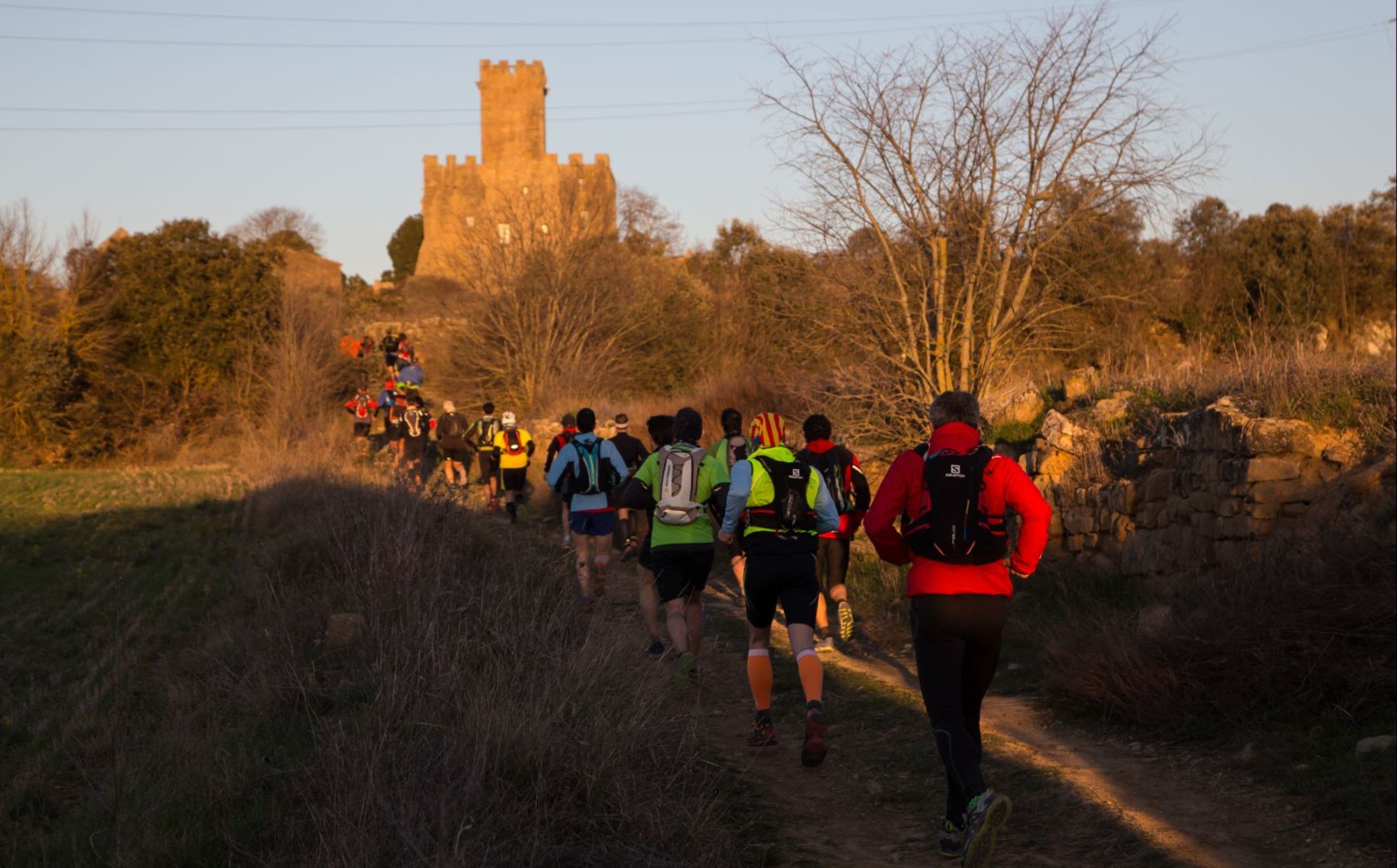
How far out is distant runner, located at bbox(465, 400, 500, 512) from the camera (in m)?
19.9

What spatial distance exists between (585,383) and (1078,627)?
25486 mm

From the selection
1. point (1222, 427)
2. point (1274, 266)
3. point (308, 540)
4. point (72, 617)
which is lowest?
point (72, 617)

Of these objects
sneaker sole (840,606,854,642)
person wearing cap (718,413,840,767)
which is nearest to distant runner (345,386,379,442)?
sneaker sole (840,606,854,642)

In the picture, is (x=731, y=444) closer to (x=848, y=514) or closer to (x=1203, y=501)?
(x=848, y=514)

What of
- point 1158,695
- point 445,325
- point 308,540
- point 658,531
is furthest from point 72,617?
point 445,325

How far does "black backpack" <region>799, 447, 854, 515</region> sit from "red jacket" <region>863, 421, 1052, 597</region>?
4.25 metres

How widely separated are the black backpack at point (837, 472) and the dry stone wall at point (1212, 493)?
8.40ft

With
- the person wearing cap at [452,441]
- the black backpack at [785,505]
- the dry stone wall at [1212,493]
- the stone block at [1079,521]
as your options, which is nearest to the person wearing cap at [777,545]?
the black backpack at [785,505]

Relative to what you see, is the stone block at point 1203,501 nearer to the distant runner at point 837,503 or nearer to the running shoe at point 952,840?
the distant runner at point 837,503

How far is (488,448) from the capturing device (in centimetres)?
2025

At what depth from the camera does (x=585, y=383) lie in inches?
1318

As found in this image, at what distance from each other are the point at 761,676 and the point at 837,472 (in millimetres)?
A: 3000

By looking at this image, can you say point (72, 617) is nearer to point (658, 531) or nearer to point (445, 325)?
point (658, 531)

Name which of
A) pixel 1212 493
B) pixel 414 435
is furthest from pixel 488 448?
pixel 1212 493
